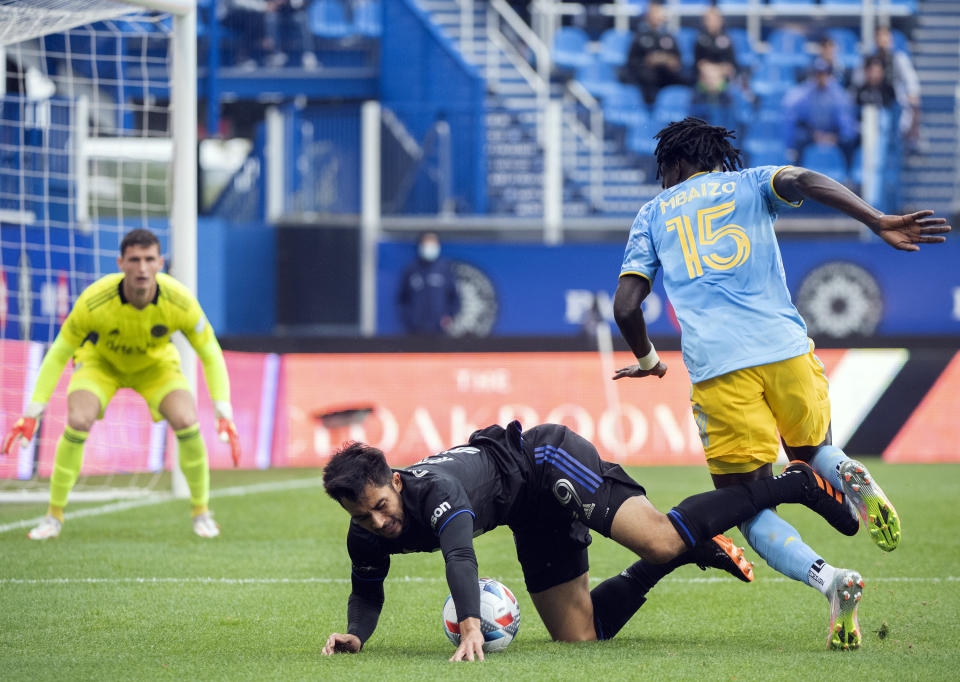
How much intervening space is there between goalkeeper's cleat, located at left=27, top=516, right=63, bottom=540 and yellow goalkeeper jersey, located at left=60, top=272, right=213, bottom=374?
1176mm

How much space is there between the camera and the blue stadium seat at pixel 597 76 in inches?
781

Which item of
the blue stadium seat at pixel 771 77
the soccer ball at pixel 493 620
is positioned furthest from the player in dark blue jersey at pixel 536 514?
the blue stadium seat at pixel 771 77

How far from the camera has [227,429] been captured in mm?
8523

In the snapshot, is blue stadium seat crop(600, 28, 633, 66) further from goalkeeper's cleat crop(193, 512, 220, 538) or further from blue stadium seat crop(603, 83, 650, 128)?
goalkeeper's cleat crop(193, 512, 220, 538)

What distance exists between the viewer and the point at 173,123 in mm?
11070

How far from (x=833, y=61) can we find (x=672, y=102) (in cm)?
232

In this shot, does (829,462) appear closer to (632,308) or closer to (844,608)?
(844,608)

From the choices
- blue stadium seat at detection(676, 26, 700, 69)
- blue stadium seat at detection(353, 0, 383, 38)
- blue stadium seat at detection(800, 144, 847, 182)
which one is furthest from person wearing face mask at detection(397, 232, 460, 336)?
blue stadium seat at detection(353, 0, 383, 38)

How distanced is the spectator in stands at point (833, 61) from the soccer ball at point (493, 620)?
47.1 ft

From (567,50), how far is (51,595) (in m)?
15.1

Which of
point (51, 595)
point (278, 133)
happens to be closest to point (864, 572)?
point (51, 595)

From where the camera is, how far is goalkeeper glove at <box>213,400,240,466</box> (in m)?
8.45

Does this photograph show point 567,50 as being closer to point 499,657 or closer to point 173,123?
point 173,123

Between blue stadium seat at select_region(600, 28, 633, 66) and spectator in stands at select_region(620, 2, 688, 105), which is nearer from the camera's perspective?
spectator in stands at select_region(620, 2, 688, 105)
